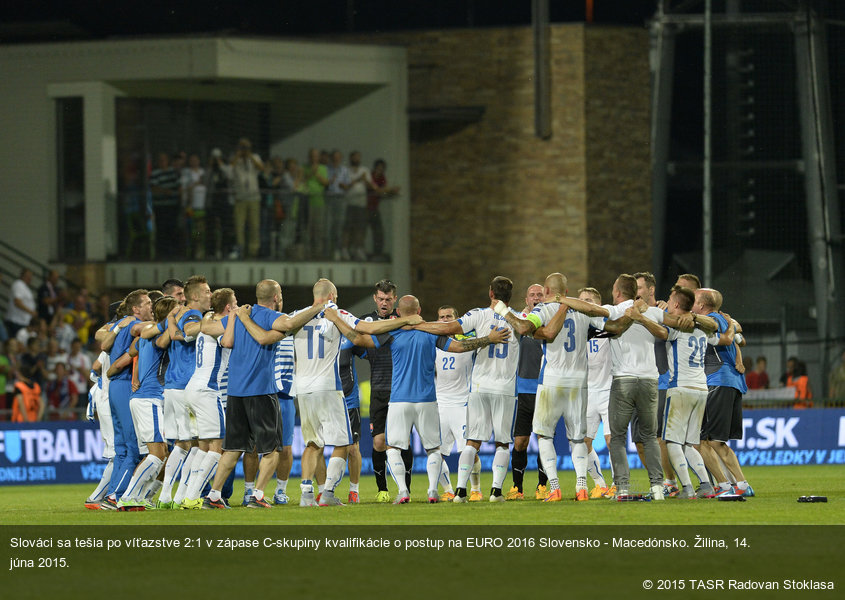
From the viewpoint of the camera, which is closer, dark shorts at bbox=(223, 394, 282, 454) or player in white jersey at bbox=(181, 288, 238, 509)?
dark shorts at bbox=(223, 394, 282, 454)

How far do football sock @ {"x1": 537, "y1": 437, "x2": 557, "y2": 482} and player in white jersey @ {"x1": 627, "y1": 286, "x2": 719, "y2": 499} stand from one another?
1.22 m

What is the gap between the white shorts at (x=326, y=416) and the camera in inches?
572

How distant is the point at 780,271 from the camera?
101 feet

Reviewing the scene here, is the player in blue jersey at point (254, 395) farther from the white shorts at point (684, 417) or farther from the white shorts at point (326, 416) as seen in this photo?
the white shorts at point (684, 417)

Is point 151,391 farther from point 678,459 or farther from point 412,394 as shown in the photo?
point 678,459

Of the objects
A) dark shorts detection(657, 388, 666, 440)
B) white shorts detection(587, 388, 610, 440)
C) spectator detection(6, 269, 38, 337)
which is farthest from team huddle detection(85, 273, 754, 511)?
spectator detection(6, 269, 38, 337)

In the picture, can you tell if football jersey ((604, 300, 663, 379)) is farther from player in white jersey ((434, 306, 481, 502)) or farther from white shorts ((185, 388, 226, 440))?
white shorts ((185, 388, 226, 440))

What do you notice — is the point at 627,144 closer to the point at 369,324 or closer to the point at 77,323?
the point at 77,323

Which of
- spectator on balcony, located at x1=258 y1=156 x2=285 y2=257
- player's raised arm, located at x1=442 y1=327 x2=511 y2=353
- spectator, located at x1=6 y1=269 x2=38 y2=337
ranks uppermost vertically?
spectator on balcony, located at x1=258 y1=156 x2=285 y2=257

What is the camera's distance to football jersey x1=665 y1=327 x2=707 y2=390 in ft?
49.1

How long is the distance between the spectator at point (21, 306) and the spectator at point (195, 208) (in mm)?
3511

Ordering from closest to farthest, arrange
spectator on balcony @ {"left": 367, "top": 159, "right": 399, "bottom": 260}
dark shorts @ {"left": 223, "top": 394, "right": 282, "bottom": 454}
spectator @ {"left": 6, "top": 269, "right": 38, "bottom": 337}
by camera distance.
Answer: dark shorts @ {"left": 223, "top": 394, "right": 282, "bottom": 454}
spectator @ {"left": 6, "top": 269, "right": 38, "bottom": 337}
spectator on balcony @ {"left": 367, "top": 159, "right": 399, "bottom": 260}
